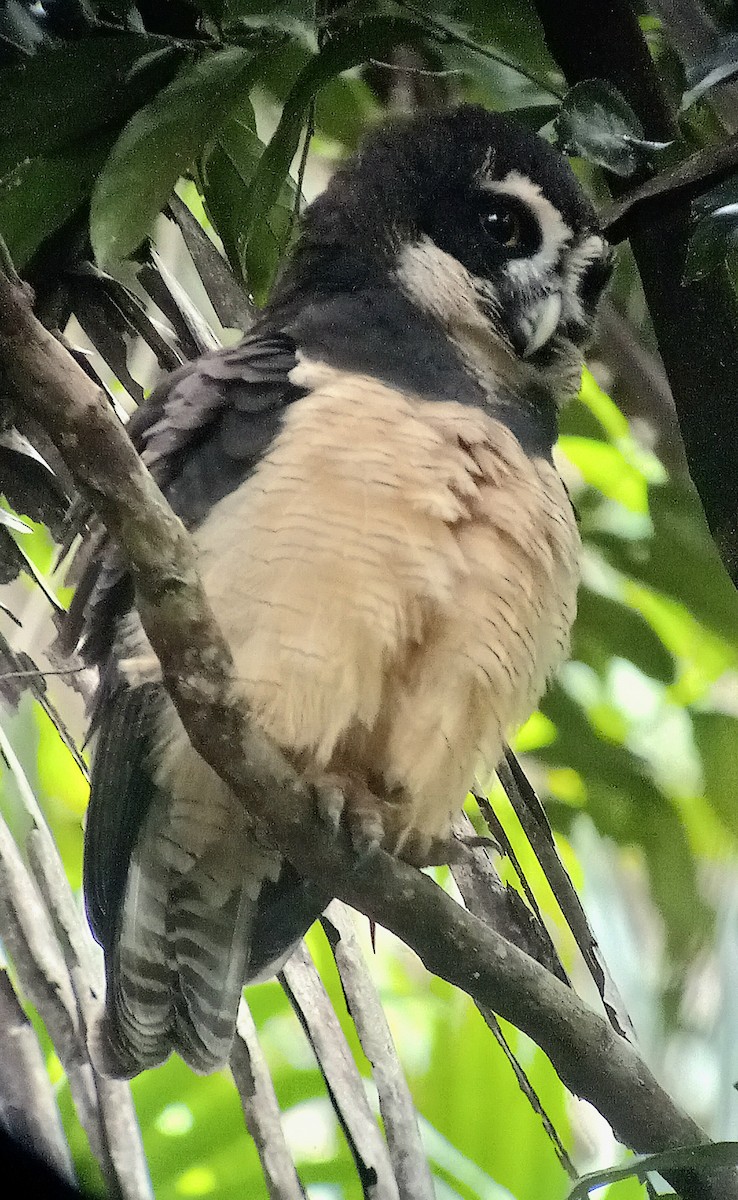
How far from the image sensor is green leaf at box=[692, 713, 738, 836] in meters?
0.96

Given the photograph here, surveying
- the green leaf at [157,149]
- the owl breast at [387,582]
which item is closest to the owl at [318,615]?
the owl breast at [387,582]

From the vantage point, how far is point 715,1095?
828 mm

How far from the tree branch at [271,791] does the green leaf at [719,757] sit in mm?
230

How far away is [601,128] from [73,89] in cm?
41

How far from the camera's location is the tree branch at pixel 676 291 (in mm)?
965

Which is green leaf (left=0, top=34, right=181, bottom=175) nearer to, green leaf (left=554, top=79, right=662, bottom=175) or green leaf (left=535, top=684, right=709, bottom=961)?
green leaf (left=554, top=79, right=662, bottom=175)

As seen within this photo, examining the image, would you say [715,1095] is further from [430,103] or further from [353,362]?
→ [430,103]

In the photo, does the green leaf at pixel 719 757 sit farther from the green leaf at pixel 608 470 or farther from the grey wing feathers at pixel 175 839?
the grey wing feathers at pixel 175 839

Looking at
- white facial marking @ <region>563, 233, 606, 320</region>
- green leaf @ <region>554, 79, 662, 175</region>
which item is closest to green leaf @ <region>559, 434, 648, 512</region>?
white facial marking @ <region>563, 233, 606, 320</region>

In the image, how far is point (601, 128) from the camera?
923 millimetres

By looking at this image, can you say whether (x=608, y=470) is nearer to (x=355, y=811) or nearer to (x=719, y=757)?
(x=719, y=757)

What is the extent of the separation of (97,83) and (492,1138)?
83cm

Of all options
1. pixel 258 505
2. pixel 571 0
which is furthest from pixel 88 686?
pixel 571 0

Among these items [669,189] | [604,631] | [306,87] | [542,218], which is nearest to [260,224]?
[306,87]
